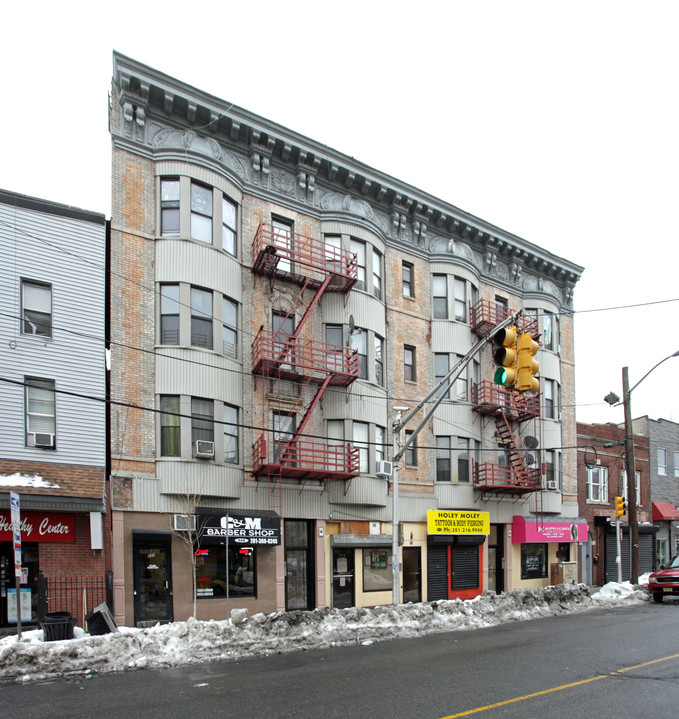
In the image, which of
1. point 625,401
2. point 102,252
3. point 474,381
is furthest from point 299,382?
point 625,401

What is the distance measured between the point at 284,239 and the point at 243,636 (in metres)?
13.5

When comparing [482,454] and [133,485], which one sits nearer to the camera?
[133,485]

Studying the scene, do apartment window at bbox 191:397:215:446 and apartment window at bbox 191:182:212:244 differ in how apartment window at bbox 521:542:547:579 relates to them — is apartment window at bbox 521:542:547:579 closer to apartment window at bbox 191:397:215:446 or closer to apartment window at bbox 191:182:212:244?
apartment window at bbox 191:397:215:446

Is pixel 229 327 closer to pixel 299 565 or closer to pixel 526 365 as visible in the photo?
pixel 299 565

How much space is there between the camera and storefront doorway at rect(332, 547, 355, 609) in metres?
23.5

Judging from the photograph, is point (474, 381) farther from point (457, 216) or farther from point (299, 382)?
point (299, 382)

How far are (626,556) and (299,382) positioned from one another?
22.7 m

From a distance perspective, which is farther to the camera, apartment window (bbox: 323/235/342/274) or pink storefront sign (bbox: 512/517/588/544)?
pink storefront sign (bbox: 512/517/588/544)

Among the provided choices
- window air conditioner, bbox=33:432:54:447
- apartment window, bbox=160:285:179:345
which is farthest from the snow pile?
apartment window, bbox=160:285:179:345

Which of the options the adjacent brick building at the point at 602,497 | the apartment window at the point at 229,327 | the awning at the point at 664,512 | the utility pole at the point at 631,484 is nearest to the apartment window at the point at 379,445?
the apartment window at the point at 229,327

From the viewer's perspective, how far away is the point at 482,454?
95.8ft

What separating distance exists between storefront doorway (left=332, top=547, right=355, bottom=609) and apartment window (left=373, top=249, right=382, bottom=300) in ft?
30.6

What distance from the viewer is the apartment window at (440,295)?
28.9m

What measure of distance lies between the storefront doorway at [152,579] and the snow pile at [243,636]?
3.61m
